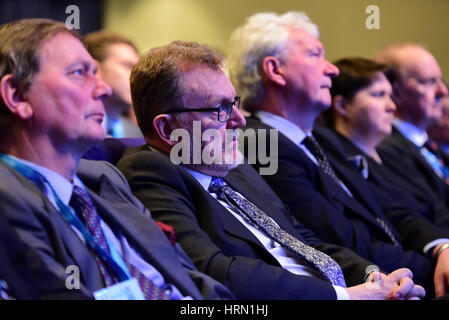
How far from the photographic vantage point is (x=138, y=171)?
2.00m

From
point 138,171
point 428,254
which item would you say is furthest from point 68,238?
point 428,254

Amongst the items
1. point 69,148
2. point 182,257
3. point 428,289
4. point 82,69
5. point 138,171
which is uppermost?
point 82,69

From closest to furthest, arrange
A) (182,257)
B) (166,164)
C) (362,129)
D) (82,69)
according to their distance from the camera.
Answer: (82,69) < (182,257) < (166,164) < (362,129)

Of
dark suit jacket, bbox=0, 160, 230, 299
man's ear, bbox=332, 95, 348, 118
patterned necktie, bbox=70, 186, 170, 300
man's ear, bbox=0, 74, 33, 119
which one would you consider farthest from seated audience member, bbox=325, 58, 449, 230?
man's ear, bbox=0, 74, 33, 119

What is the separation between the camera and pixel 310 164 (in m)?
2.71

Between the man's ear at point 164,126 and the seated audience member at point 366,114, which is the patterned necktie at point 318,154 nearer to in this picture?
the seated audience member at point 366,114

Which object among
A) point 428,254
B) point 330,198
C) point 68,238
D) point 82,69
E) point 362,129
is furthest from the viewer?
point 362,129

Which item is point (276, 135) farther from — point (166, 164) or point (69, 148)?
point (69, 148)

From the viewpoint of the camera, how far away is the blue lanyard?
154 centimetres

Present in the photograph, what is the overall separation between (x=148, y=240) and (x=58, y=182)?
0.28 m

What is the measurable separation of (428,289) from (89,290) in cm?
168

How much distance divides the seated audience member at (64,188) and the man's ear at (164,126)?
15.8 inches

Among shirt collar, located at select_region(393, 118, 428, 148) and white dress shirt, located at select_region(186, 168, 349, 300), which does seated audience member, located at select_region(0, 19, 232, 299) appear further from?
shirt collar, located at select_region(393, 118, 428, 148)

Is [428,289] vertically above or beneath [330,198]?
beneath
